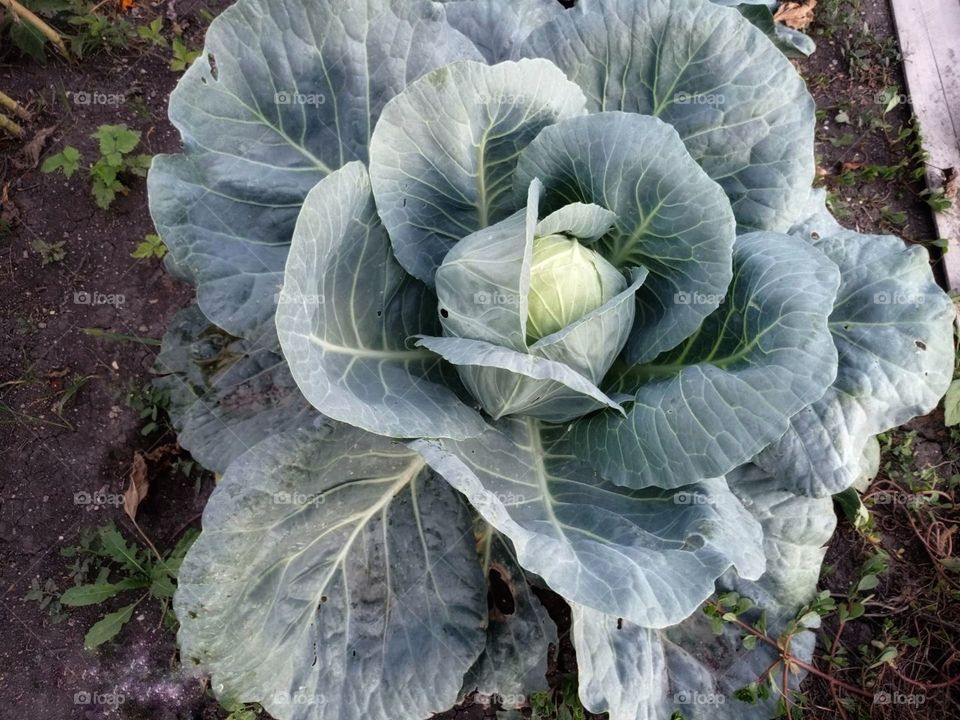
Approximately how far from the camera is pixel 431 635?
230 centimetres

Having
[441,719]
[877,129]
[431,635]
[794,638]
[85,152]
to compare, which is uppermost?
[877,129]

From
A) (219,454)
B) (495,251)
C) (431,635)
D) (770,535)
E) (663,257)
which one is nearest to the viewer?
(495,251)

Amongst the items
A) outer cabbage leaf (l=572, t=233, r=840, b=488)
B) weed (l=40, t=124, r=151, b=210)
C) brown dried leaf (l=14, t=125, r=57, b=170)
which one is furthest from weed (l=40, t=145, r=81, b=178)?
outer cabbage leaf (l=572, t=233, r=840, b=488)

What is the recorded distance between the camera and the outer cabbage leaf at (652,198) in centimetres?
189

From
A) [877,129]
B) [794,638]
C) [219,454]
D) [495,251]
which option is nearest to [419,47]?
[495,251]

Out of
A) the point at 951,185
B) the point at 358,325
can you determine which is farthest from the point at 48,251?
the point at 951,185

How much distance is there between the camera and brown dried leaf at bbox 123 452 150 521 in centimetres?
321

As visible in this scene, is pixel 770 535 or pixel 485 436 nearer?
pixel 485 436

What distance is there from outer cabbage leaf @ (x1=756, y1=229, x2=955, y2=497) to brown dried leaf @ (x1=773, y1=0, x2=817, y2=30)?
7.52 ft

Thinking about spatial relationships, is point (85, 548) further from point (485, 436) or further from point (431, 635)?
point (485, 436)

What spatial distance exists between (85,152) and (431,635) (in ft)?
10.2

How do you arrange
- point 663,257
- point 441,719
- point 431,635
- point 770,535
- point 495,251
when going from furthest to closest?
point 441,719, point 770,535, point 431,635, point 663,257, point 495,251

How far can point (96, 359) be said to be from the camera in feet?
11.5

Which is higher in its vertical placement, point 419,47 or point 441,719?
point 419,47
